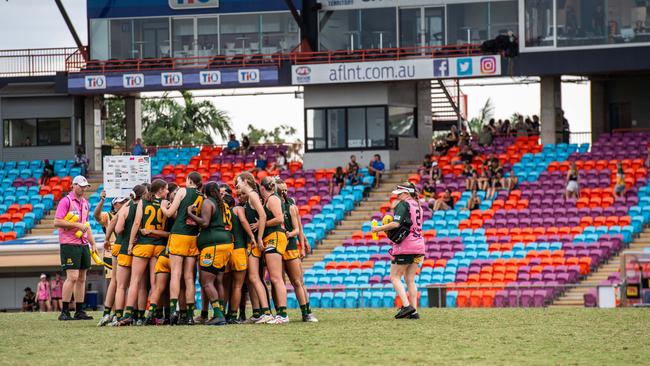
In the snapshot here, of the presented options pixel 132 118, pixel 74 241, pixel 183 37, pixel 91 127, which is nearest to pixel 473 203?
pixel 183 37

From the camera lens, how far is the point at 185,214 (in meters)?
17.4

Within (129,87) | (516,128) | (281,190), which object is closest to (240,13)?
(129,87)

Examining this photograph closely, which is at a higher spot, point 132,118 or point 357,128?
point 132,118

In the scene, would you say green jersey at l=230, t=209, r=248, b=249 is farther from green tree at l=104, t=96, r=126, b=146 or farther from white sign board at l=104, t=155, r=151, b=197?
green tree at l=104, t=96, r=126, b=146

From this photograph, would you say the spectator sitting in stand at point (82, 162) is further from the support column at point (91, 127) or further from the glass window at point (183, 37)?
the glass window at point (183, 37)

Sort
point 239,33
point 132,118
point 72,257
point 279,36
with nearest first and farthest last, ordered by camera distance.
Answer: point 72,257, point 279,36, point 239,33, point 132,118

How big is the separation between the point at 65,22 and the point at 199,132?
2863 centimetres

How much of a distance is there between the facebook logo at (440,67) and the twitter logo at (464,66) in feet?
1.12

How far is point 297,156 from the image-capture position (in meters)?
45.5

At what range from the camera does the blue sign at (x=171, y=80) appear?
140 ft

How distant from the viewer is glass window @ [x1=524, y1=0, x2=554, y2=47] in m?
39.7

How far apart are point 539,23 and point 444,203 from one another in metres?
6.58

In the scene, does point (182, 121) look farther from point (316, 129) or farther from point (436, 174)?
point (436, 174)

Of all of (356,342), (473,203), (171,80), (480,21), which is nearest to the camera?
(356,342)
